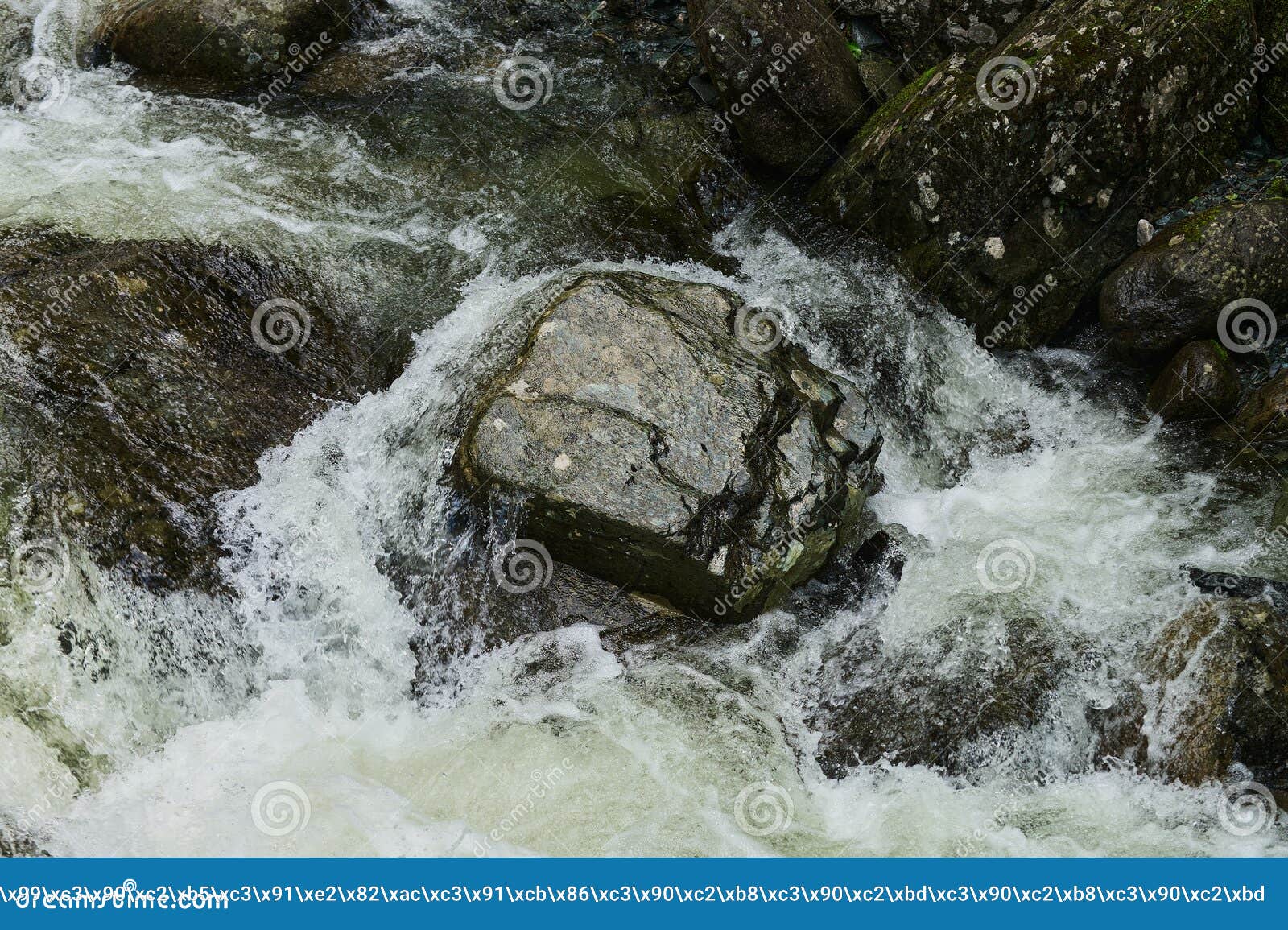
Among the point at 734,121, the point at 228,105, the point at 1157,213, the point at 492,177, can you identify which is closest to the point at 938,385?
the point at 1157,213

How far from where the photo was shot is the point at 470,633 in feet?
17.5

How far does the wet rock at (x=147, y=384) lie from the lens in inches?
198

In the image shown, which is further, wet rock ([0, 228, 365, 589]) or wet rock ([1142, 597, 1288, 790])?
wet rock ([0, 228, 365, 589])

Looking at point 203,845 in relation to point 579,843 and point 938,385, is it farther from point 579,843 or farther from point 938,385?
point 938,385

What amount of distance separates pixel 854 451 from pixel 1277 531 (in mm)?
2262

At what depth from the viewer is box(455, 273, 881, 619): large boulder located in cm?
515

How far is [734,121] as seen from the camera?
761cm

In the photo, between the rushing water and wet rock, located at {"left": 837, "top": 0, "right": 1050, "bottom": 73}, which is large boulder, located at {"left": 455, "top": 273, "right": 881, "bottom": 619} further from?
wet rock, located at {"left": 837, "top": 0, "right": 1050, "bottom": 73}

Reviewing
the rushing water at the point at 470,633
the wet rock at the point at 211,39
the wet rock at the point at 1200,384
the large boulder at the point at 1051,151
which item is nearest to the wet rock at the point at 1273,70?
the large boulder at the point at 1051,151

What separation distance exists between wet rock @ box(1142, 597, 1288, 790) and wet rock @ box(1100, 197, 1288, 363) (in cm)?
206

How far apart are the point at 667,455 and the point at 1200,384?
134 inches

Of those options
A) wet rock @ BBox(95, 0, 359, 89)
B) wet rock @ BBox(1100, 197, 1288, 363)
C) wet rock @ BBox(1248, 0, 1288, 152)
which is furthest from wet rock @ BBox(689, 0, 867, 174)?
wet rock @ BBox(95, 0, 359, 89)

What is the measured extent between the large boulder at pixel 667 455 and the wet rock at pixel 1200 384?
2038 millimetres

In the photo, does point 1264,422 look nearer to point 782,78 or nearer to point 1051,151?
point 1051,151
